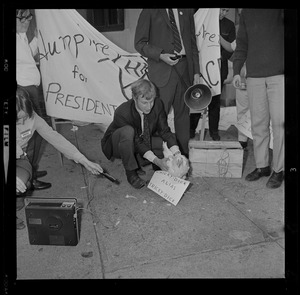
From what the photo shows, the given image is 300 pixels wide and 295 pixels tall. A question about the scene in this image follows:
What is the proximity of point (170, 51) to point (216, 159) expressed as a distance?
0.87 metres

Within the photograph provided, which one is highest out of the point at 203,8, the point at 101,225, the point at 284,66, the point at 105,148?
the point at 203,8

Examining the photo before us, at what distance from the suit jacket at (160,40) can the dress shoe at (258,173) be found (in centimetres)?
74

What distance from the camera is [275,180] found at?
226cm

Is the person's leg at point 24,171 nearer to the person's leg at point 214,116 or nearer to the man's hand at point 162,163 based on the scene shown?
the man's hand at point 162,163

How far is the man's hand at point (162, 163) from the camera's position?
243 centimetres

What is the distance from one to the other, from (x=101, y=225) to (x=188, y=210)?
22.9 inches

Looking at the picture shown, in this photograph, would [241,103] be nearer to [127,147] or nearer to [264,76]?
[264,76]

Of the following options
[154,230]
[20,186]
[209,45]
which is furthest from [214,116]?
[20,186]
